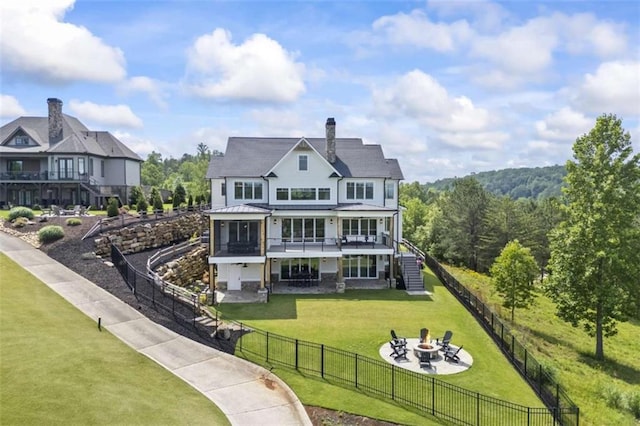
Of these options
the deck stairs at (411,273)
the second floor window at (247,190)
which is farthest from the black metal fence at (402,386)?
the second floor window at (247,190)

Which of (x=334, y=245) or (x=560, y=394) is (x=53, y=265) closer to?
(x=334, y=245)

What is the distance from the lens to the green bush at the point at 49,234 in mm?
25516

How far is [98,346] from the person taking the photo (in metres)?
14.8

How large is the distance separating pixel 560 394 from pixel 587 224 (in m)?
10.6

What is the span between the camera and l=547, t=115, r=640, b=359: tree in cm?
2258

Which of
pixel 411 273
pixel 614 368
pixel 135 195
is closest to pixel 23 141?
pixel 135 195

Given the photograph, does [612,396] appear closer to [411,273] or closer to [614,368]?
[614,368]

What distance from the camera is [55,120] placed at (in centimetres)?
4419

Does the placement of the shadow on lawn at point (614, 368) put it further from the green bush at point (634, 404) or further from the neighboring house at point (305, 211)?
the neighboring house at point (305, 211)

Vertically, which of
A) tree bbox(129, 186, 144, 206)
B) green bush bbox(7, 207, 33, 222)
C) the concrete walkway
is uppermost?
tree bbox(129, 186, 144, 206)

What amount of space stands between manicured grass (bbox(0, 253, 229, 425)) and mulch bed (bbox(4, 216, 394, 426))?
8.46 feet

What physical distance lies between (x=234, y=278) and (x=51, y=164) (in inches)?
1033

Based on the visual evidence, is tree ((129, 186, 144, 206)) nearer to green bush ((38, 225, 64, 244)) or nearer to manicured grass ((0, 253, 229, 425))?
green bush ((38, 225, 64, 244))

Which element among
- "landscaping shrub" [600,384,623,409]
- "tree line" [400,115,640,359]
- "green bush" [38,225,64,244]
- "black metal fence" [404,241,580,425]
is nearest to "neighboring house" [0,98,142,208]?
"green bush" [38,225,64,244]
